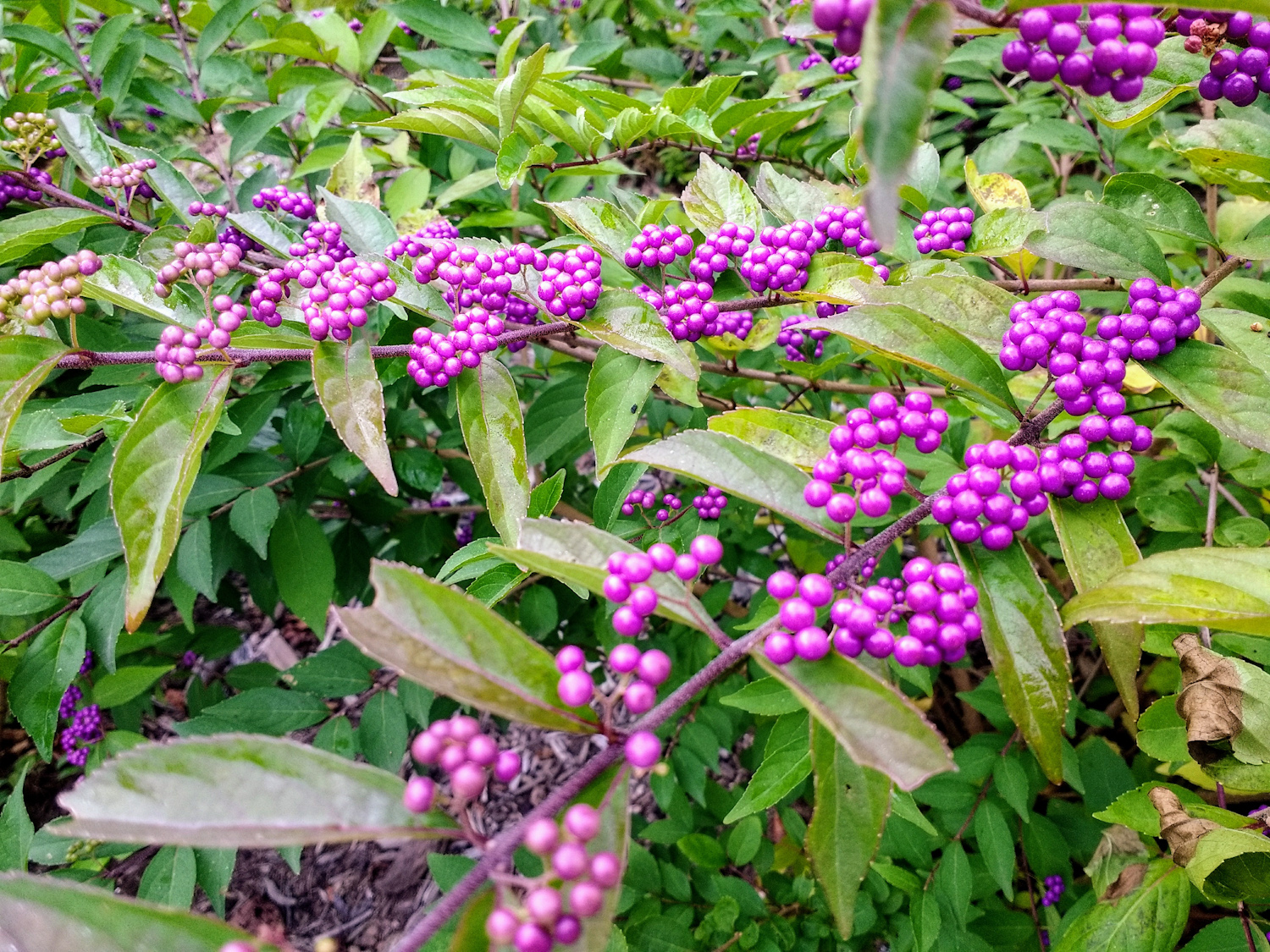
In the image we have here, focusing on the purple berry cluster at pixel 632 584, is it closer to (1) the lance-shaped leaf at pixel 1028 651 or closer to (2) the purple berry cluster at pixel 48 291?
(1) the lance-shaped leaf at pixel 1028 651

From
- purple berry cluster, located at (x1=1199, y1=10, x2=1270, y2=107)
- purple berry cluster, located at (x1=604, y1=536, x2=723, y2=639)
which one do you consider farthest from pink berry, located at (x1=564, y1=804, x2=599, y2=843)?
purple berry cluster, located at (x1=1199, y1=10, x2=1270, y2=107)

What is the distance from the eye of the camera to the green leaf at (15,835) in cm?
247

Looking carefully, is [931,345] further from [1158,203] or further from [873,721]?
[1158,203]

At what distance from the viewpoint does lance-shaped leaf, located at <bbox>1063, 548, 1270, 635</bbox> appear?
43.7 inches

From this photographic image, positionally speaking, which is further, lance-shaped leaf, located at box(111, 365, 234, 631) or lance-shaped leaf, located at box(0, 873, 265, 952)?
lance-shaped leaf, located at box(111, 365, 234, 631)

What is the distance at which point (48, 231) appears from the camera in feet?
6.77

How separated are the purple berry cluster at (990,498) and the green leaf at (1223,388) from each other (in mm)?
334

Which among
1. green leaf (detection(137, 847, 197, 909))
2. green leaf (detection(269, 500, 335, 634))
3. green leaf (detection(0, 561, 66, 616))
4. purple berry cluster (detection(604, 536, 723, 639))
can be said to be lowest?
green leaf (detection(137, 847, 197, 909))

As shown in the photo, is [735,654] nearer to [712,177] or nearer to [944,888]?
[712,177]

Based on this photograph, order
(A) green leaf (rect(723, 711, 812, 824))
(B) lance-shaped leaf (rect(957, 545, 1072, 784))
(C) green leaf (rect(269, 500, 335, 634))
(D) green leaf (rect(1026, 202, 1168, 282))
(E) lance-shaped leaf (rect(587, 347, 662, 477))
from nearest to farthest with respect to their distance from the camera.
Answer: (B) lance-shaped leaf (rect(957, 545, 1072, 784)) < (D) green leaf (rect(1026, 202, 1168, 282)) < (E) lance-shaped leaf (rect(587, 347, 662, 477)) < (A) green leaf (rect(723, 711, 812, 824)) < (C) green leaf (rect(269, 500, 335, 634))

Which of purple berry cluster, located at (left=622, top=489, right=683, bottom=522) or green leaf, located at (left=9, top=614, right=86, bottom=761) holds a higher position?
purple berry cluster, located at (left=622, top=489, right=683, bottom=522)

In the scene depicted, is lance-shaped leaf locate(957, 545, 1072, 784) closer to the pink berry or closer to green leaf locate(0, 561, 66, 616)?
the pink berry

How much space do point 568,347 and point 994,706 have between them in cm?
213

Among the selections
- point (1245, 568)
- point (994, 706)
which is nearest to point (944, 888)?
point (994, 706)
